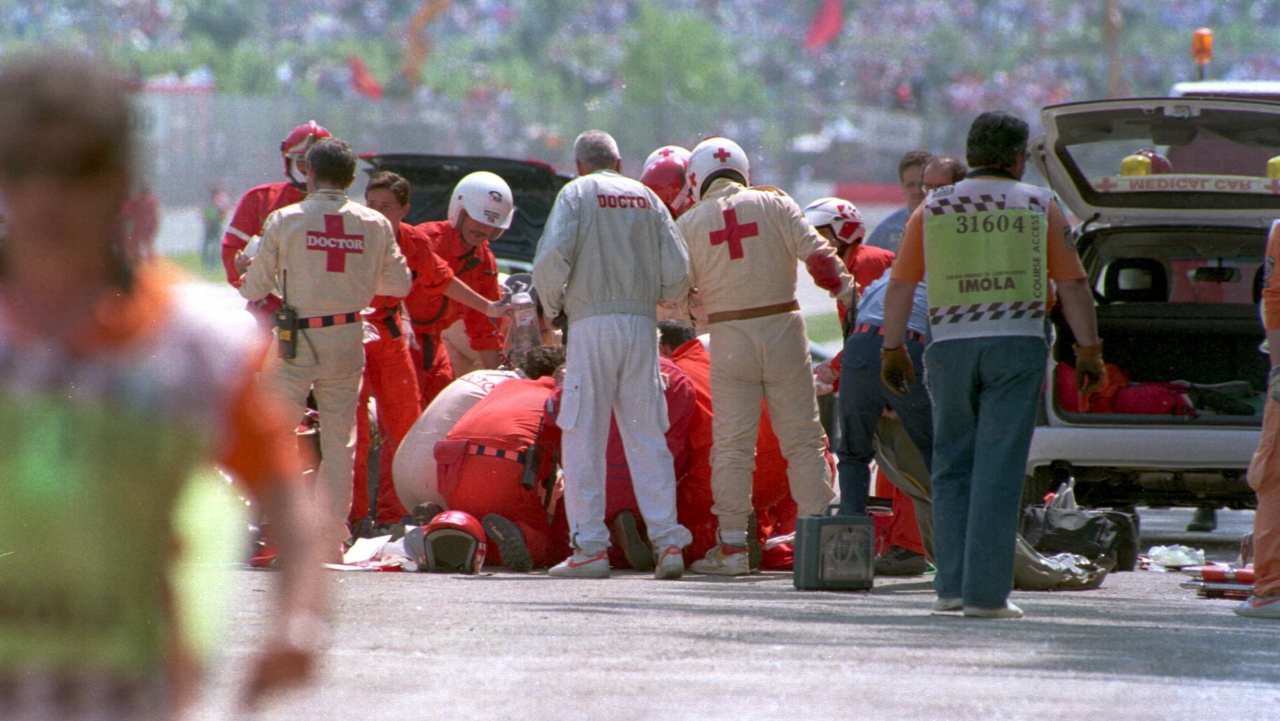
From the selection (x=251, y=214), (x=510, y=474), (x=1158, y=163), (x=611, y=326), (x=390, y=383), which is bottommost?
(x=510, y=474)

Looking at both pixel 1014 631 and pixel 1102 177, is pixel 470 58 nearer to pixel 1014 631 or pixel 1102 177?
pixel 1102 177

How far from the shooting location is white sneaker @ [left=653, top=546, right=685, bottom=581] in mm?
9531

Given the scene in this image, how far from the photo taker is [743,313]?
9.98m

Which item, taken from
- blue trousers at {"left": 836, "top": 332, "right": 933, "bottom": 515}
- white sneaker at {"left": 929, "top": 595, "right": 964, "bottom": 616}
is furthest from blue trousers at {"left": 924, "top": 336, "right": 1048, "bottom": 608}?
blue trousers at {"left": 836, "top": 332, "right": 933, "bottom": 515}

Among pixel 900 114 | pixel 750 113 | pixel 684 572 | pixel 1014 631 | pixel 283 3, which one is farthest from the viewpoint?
pixel 283 3

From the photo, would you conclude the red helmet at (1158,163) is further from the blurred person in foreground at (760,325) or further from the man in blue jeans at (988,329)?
the man in blue jeans at (988,329)

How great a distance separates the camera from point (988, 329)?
25.1 ft

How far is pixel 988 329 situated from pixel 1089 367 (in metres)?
0.53

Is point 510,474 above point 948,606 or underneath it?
above

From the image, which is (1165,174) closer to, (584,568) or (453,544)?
(584,568)

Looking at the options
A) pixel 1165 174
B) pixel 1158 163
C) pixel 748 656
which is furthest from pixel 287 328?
pixel 1158 163

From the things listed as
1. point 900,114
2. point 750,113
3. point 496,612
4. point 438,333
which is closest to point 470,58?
point 900,114

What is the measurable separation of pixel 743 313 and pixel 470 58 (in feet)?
198

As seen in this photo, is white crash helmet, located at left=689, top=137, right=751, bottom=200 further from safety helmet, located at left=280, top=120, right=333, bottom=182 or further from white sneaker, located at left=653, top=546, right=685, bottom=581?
safety helmet, located at left=280, top=120, right=333, bottom=182
